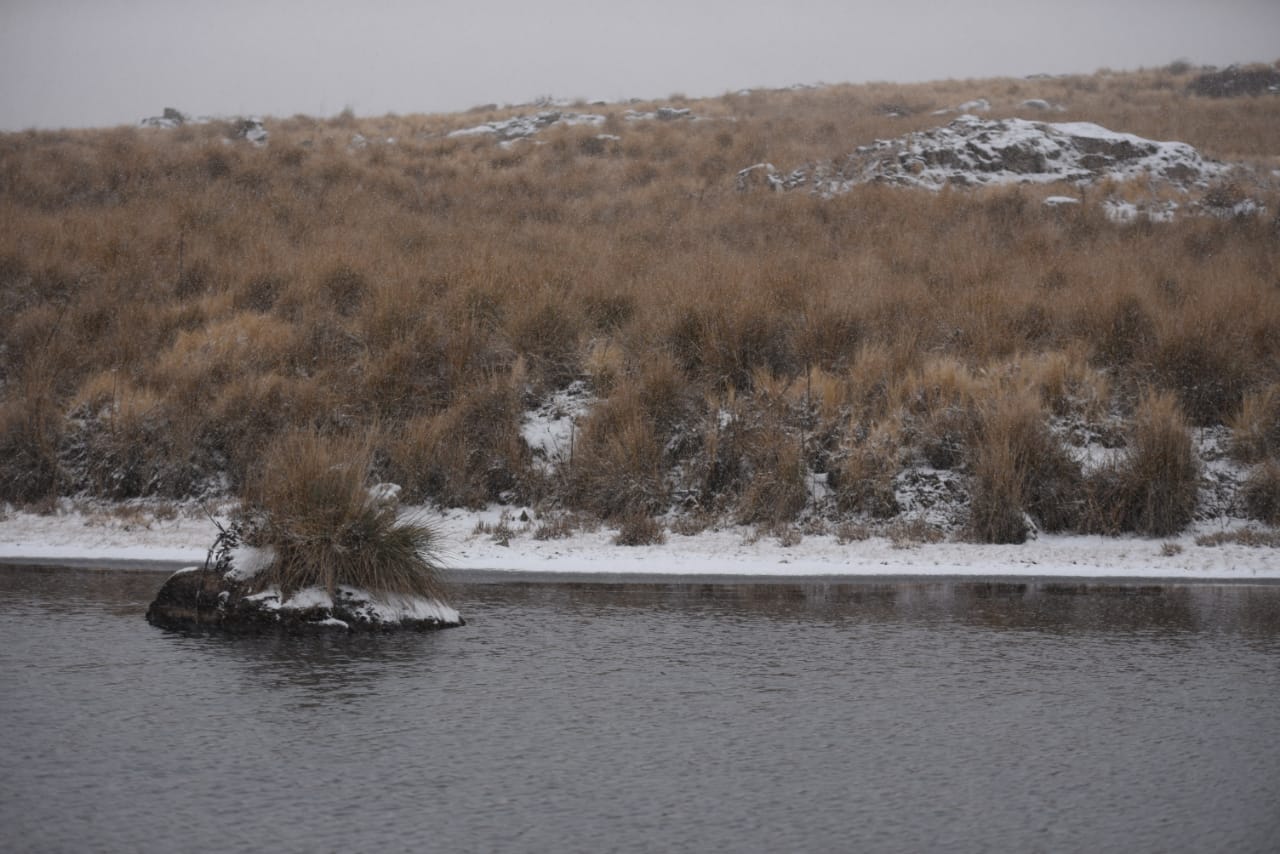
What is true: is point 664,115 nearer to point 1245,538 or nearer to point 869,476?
point 869,476

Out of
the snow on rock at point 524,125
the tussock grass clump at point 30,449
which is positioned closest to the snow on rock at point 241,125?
the snow on rock at point 524,125

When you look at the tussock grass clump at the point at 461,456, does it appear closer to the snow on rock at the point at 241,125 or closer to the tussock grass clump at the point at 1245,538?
the tussock grass clump at the point at 1245,538

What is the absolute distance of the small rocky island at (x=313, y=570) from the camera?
752cm

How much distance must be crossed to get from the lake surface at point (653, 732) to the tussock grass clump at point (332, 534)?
0.61 m

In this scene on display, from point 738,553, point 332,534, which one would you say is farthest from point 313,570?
point 738,553

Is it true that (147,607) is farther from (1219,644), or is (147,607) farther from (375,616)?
(1219,644)

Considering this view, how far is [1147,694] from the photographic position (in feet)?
19.7

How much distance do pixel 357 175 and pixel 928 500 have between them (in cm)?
1834

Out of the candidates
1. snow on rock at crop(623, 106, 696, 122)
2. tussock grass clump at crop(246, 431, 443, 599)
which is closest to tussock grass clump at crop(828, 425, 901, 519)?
tussock grass clump at crop(246, 431, 443, 599)

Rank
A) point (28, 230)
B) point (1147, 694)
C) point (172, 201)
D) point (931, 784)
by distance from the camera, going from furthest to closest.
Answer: point (172, 201)
point (28, 230)
point (1147, 694)
point (931, 784)

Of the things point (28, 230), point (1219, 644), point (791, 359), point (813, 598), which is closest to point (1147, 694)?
point (1219, 644)

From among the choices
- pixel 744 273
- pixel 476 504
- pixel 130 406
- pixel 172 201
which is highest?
pixel 172 201

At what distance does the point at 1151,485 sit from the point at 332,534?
8681mm

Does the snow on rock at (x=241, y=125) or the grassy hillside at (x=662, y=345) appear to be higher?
the snow on rock at (x=241, y=125)
